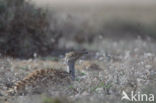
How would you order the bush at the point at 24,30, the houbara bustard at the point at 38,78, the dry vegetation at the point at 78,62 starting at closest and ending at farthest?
the dry vegetation at the point at 78,62, the houbara bustard at the point at 38,78, the bush at the point at 24,30

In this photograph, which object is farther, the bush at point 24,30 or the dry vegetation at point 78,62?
the bush at point 24,30

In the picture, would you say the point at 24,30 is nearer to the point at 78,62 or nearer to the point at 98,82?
the point at 78,62

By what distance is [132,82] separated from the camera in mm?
8508

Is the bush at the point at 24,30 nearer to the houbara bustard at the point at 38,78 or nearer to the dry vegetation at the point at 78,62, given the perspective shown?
the dry vegetation at the point at 78,62

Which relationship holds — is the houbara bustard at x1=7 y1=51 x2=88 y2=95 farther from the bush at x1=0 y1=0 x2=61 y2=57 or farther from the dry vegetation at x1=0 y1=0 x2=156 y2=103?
the bush at x1=0 y1=0 x2=61 y2=57

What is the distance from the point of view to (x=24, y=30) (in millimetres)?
14156

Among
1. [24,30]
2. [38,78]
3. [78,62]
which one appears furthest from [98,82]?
[24,30]

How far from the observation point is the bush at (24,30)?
13.8 m

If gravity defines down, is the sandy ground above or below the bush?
below

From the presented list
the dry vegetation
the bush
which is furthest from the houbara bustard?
the bush

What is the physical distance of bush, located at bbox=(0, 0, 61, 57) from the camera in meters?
13.8

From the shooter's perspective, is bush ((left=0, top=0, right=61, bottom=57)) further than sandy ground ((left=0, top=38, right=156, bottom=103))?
Yes

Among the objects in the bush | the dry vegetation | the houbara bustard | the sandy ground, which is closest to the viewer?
the sandy ground

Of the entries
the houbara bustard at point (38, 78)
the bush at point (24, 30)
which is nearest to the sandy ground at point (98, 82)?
the houbara bustard at point (38, 78)
